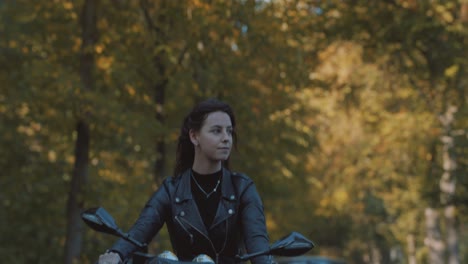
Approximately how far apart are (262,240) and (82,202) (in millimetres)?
13072

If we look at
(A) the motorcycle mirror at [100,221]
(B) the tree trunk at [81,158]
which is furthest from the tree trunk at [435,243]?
(A) the motorcycle mirror at [100,221]

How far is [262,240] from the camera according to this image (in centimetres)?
478

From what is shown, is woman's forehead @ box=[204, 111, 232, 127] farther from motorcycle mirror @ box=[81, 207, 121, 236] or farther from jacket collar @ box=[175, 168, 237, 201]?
motorcycle mirror @ box=[81, 207, 121, 236]

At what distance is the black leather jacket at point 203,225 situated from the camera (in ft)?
16.0

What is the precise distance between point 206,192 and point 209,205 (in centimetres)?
9

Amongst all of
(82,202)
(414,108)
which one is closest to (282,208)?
(414,108)

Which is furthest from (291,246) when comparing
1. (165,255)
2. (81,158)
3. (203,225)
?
(81,158)

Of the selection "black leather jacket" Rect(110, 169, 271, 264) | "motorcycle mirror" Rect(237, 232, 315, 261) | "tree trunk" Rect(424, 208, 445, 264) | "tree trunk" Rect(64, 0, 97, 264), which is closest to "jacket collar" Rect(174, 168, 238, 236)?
"black leather jacket" Rect(110, 169, 271, 264)

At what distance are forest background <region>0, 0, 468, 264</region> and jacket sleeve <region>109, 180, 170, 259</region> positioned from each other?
35.6 ft

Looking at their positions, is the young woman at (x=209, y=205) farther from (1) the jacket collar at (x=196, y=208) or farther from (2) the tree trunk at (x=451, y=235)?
(2) the tree trunk at (x=451, y=235)

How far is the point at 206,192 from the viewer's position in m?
5.10

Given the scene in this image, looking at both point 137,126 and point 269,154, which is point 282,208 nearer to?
point 269,154

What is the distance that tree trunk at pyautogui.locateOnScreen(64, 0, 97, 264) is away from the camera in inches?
682

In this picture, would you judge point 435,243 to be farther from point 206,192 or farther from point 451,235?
point 206,192
